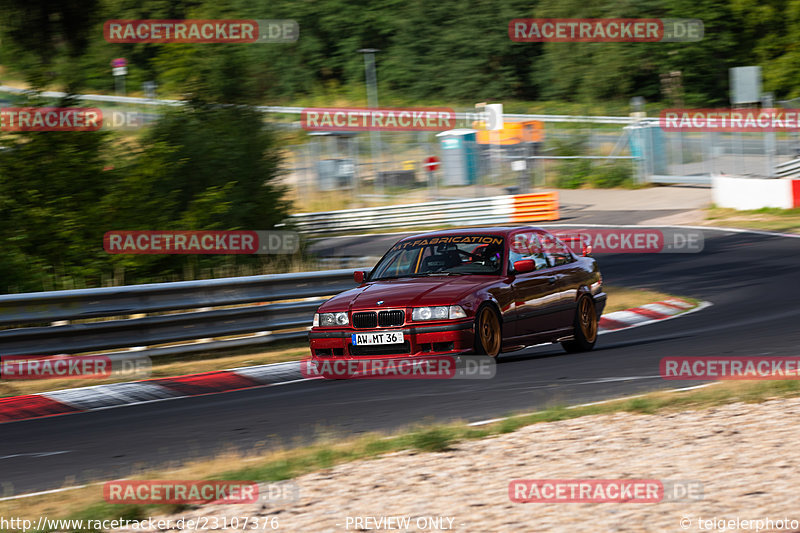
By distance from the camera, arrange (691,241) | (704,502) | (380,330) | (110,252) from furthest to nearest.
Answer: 1. (691,241)
2. (110,252)
3. (380,330)
4. (704,502)

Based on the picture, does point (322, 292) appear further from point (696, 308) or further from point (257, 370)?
point (696, 308)

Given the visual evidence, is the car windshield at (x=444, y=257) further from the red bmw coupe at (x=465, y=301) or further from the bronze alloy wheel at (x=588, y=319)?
the bronze alloy wheel at (x=588, y=319)

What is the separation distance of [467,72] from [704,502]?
204 feet

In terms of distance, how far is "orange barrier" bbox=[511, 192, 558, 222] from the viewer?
31.1m

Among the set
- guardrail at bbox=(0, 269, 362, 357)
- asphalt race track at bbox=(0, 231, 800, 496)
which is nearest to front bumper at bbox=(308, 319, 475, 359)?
asphalt race track at bbox=(0, 231, 800, 496)

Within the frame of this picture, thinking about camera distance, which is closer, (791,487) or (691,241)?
(791,487)

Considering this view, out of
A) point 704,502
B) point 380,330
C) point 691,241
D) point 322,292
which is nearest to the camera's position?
point 704,502

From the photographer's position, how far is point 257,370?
468 inches

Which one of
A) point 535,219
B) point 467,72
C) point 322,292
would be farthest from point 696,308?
point 467,72

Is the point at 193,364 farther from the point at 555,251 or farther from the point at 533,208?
the point at 533,208

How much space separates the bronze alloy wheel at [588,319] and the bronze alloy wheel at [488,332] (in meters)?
1.61

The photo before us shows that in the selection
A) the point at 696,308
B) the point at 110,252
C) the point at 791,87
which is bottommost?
the point at 696,308

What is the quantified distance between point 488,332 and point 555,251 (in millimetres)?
2151

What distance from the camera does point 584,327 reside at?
39.5 feet
